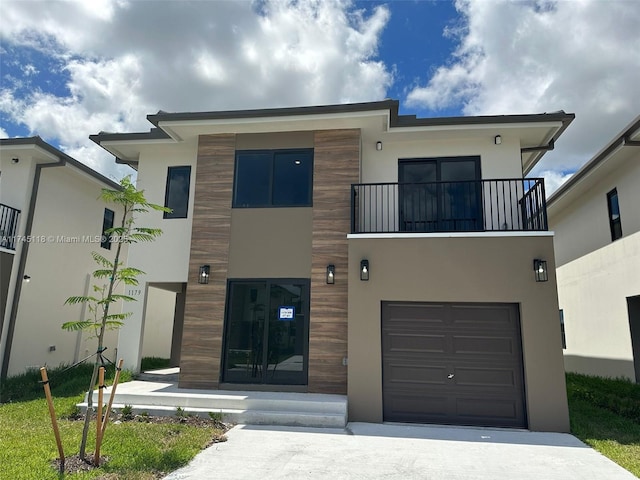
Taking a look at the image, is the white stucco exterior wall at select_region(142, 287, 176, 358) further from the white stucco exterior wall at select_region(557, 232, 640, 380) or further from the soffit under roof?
the white stucco exterior wall at select_region(557, 232, 640, 380)

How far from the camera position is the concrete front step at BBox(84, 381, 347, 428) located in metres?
6.61

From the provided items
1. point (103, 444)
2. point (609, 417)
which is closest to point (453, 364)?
point (609, 417)

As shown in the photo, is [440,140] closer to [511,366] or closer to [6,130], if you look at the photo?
[511,366]

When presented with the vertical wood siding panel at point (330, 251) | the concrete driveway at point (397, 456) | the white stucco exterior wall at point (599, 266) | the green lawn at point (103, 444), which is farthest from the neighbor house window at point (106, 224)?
the white stucco exterior wall at point (599, 266)

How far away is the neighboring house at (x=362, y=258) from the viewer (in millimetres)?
7082

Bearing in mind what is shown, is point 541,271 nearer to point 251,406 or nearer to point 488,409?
point 488,409

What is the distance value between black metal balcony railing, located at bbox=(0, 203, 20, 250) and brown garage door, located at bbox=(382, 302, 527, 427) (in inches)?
358

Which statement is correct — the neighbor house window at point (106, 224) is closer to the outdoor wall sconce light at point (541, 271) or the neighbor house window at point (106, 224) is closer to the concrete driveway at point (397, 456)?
the concrete driveway at point (397, 456)

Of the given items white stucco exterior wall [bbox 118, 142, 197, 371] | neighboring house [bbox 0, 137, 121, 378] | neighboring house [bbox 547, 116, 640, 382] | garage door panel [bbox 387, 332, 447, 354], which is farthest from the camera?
neighboring house [bbox 0, 137, 121, 378]

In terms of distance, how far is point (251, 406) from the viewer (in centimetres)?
689

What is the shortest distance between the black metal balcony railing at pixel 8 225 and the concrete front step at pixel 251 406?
494 cm

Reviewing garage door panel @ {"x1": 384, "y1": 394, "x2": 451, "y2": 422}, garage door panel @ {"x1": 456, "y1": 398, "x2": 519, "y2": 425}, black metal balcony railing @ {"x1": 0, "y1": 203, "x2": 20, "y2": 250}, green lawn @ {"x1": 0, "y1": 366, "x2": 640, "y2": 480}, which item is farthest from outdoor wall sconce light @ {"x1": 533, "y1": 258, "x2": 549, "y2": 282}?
black metal balcony railing @ {"x1": 0, "y1": 203, "x2": 20, "y2": 250}

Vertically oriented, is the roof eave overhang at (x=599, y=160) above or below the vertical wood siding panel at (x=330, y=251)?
above

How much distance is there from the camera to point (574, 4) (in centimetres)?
902
